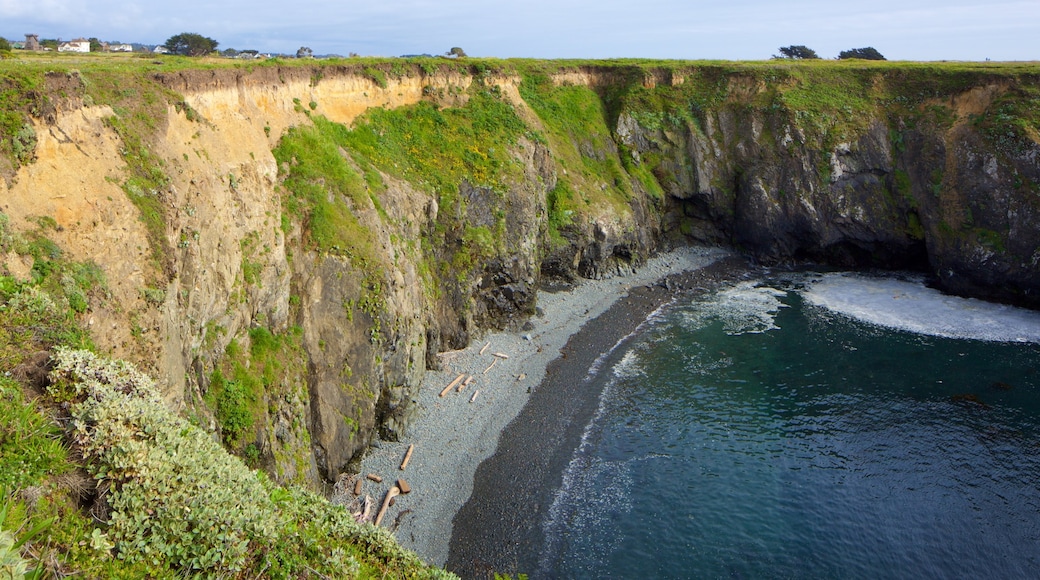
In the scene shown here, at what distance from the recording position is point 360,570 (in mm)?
13758

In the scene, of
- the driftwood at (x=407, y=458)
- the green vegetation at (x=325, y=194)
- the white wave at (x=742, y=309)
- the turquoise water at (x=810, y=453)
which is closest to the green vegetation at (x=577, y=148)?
the white wave at (x=742, y=309)

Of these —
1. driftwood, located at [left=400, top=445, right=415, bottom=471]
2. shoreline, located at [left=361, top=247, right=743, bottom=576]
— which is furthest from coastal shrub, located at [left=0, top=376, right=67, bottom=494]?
driftwood, located at [left=400, top=445, right=415, bottom=471]

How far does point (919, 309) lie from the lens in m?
54.1

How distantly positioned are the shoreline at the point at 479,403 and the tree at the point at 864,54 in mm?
57532

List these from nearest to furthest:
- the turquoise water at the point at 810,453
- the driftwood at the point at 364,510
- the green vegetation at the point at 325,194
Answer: the turquoise water at the point at 810,453 < the driftwood at the point at 364,510 < the green vegetation at the point at 325,194

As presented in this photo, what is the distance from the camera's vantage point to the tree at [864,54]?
93.9 m

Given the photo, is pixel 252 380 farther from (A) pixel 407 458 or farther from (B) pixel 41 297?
(B) pixel 41 297

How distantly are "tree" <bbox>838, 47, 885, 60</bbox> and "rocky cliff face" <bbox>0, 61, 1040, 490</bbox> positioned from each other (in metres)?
32.5

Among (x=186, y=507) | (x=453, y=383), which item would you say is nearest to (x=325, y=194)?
(x=453, y=383)

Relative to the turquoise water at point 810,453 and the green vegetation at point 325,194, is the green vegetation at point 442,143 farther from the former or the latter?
the turquoise water at point 810,453

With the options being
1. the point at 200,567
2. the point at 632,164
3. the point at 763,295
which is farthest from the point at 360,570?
the point at 632,164

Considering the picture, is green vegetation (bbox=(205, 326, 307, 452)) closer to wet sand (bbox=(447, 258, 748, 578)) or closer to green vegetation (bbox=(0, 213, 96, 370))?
green vegetation (bbox=(0, 213, 96, 370))

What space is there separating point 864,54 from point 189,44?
93435mm

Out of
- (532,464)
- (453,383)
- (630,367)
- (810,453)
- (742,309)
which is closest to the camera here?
(532,464)
